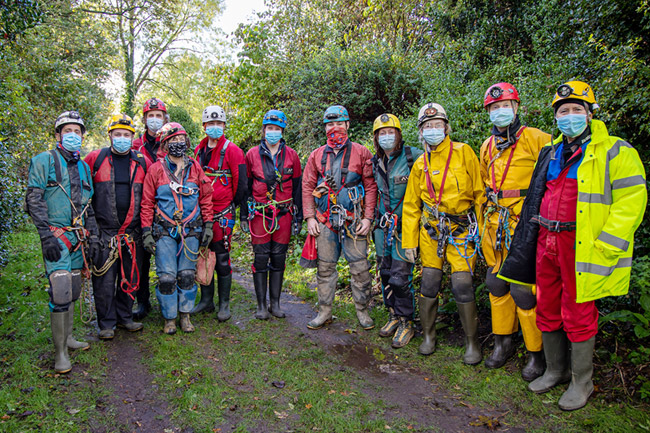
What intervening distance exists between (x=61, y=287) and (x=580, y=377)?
4.95 m

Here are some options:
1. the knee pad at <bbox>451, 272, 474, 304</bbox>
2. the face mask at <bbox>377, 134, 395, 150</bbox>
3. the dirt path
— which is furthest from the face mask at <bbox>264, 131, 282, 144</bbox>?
the knee pad at <bbox>451, 272, 474, 304</bbox>

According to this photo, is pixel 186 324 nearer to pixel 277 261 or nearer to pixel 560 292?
pixel 277 261

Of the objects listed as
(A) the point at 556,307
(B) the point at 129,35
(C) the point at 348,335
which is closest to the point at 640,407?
(A) the point at 556,307

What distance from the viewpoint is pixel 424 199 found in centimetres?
457

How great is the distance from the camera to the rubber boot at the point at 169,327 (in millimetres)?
5152

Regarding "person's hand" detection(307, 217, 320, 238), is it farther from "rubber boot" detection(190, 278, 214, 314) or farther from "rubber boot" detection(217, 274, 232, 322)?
"rubber boot" detection(190, 278, 214, 314)

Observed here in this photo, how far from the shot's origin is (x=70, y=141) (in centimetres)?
449

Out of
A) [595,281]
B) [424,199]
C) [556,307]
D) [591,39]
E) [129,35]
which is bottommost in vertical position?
[556,307]

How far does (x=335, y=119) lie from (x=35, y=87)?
515 inches

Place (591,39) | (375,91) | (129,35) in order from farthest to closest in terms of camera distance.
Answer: (129,35) < (375,91) < (591,39)

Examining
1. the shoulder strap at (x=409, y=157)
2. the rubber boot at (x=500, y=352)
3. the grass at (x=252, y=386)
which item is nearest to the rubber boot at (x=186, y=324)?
the grass at (x=252, y=386)

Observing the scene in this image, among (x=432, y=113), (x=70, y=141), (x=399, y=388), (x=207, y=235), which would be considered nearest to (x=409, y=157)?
(x=432, y=113)

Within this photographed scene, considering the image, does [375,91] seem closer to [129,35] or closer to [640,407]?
[640,407]

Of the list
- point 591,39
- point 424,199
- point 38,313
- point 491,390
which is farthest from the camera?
point 38,313
